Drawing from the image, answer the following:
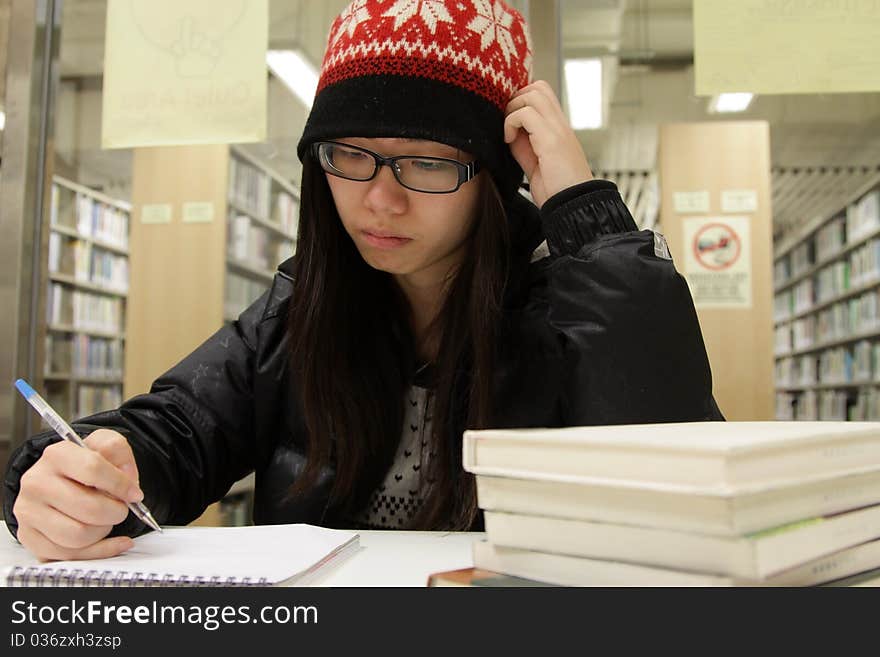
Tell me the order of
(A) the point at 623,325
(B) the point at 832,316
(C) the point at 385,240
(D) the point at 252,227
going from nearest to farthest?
(A) the point at 623,325
(C) the point at 385,240
(D) the point at 252,227
(B) the point at 832,316

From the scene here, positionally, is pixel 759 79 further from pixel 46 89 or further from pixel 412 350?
pixel 46 89

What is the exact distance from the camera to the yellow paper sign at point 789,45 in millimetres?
1108

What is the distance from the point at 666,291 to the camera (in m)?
0.85

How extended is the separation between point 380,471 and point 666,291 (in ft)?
1.46

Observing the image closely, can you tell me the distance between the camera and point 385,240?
0.95 m

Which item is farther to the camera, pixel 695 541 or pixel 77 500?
pixel 77 500

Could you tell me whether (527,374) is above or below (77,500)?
above

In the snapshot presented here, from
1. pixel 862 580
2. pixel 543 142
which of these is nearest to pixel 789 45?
pixel 543 142

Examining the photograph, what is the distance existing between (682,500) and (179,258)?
2.62 m

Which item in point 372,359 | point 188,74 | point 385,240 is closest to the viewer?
point 385,240

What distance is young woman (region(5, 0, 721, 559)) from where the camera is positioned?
0.86m

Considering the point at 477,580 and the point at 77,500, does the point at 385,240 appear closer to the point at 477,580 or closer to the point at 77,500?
the point at 77,500

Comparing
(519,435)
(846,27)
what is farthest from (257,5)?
(519,435)

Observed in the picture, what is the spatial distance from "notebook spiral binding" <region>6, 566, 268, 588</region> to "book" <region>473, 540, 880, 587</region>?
188 mm
